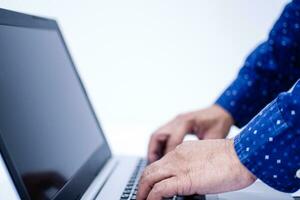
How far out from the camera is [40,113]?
1.88 feet

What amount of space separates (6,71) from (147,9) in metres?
0.80

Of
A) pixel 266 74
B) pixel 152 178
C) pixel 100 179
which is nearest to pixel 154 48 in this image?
pixel 266 74

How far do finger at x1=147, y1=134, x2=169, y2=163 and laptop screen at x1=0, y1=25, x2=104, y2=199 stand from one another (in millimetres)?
108

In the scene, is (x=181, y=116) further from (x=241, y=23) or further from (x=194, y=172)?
(x=241, y=23)

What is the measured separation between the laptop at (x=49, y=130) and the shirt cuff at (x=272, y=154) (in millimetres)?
113

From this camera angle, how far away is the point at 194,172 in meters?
0.51

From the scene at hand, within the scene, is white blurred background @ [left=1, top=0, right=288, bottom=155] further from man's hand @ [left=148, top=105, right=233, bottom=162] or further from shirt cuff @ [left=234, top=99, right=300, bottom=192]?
shirt cuff @ [left=234, top=99, right=300, bottom=192]

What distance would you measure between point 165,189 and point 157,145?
314 millimetres

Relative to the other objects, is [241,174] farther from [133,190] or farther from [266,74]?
[266,74]

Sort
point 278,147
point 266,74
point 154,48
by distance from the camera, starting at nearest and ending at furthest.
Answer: point 278,147
point 266,74
point 154,48

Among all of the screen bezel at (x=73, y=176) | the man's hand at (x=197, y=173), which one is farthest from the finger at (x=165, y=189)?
the screen bezel at (x=73, y=176)

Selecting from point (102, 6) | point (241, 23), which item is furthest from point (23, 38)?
point (241, 23)

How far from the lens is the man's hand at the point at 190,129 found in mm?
814

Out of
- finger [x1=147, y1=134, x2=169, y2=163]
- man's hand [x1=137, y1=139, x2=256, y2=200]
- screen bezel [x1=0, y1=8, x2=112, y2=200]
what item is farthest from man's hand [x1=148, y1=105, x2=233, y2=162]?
man's hand [x1=137, y1=139, x2=256, y2=200]
